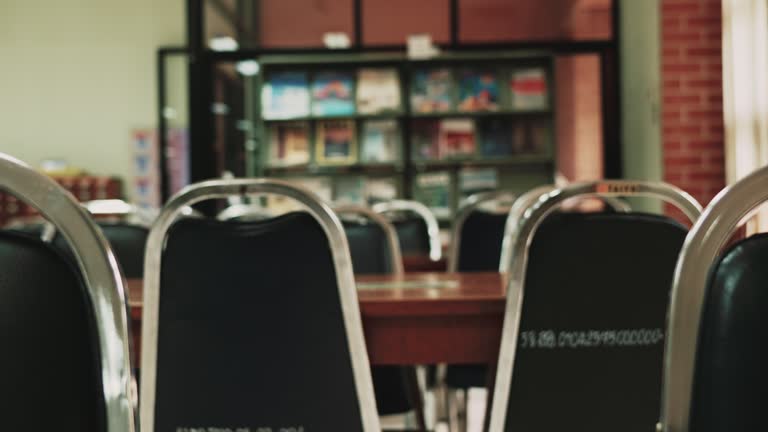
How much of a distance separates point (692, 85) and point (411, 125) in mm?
2335

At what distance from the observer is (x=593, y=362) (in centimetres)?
172

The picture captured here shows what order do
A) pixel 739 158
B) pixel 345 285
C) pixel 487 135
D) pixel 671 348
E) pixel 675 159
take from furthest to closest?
pixel 487 135 < pixel 675 159 < pixel 739 158 < pixel 345 285 < pixel 671 348

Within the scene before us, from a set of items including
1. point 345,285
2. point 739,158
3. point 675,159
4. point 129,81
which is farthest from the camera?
point 129,81

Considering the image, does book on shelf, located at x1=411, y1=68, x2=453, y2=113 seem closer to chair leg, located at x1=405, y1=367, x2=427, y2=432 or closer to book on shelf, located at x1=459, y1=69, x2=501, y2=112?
book on shelf, located at x1=459, y1=69, x2=501, y2=112

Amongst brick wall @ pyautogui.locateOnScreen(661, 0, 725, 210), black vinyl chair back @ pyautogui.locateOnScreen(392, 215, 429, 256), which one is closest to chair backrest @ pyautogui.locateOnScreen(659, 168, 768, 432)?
black vinyl chair back @ pyautogui.locateOnScreen(392, 215, 429, 256)

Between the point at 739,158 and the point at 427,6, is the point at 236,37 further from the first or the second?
the point at 739,158

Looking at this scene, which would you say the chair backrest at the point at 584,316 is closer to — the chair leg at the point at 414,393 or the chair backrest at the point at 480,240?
the chair leg at the point at 414,393

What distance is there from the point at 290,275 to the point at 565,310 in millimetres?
434

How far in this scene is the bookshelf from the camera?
7453mm

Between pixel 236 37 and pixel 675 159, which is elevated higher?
pixel 236 37

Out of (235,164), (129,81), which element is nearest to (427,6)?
(235,164)

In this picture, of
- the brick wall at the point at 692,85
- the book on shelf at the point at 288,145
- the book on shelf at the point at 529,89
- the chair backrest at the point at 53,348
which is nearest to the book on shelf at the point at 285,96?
the book on shelf at the point at 288,145

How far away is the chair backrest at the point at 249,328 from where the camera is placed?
1.60 m

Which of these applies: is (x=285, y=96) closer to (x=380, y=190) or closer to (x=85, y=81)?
(x=380, y=190)
